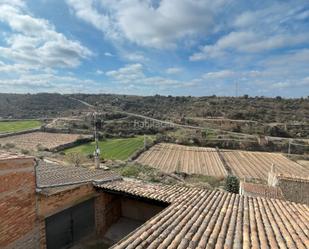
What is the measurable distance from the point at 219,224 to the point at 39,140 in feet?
178

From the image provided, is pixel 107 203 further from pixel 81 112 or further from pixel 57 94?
pixel 57 94

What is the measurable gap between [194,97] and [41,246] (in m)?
116

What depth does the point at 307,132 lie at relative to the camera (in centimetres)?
6562

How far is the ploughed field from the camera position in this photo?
40531 millimetres

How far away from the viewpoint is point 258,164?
4759 centimetres

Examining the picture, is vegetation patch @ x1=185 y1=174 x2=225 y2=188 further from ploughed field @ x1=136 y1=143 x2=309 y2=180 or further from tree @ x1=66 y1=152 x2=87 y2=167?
tree @ x1=66 y1=152 x2=87 y2=167

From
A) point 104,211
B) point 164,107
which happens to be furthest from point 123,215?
point 164,107

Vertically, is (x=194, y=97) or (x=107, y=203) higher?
(x=194, y=97)

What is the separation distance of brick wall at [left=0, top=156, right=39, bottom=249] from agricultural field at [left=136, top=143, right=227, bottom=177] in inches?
1242

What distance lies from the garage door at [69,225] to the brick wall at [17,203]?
621mm

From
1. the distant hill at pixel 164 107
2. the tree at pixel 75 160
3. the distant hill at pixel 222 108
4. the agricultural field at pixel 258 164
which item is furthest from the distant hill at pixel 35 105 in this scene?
the agricultural field at pixel 258 164

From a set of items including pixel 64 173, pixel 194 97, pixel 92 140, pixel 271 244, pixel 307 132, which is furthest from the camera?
pixel 194 97

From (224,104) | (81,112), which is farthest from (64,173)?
(224,104)

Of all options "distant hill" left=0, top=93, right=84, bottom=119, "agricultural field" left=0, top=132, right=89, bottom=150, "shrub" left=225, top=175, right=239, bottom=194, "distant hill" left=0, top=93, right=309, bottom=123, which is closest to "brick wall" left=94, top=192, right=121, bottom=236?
"shrub" left=225, top=175, right=239, bottom=194
